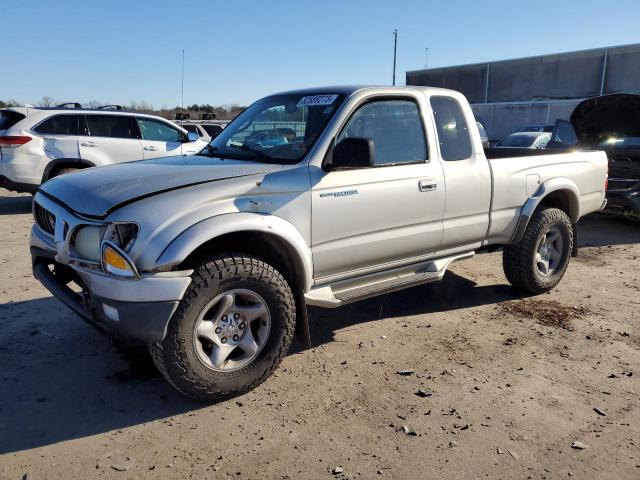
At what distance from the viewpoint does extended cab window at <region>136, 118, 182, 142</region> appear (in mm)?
10117

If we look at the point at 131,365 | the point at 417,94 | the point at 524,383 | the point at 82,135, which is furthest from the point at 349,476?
Result: the point at 82,135

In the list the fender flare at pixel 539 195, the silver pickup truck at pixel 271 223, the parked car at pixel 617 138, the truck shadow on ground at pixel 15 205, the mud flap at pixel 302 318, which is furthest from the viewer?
the truck shadow on ground at pixel 15 205

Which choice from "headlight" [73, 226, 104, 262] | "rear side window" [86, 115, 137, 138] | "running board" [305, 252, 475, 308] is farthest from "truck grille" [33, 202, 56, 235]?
"rear side window" [86, 115, 137, 138]

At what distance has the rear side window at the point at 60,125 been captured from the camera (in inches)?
353

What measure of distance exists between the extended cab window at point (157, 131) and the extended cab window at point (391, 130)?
22.3ft

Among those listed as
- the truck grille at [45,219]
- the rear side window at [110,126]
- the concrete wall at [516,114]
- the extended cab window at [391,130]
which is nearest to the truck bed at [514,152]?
the extended cab window at [391,130]

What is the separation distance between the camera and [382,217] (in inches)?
151

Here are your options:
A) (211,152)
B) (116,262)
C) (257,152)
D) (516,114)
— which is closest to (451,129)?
(257,152)

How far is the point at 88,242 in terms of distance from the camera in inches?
118

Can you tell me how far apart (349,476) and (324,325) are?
1953 mm

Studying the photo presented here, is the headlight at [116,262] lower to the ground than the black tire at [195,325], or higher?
higher

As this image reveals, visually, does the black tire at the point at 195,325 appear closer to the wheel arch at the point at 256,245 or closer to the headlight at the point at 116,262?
the wheel arch at the point at 256,245

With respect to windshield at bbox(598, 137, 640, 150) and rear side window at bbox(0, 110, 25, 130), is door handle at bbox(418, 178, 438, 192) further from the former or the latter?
rear side window at bbox(0, 110, 25, 130)

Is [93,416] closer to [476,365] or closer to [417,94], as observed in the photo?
[476,365]
